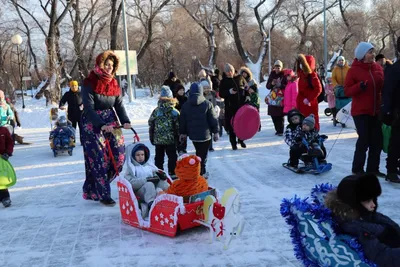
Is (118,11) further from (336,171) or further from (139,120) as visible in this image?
(336,171)

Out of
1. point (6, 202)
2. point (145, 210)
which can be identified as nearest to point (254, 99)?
point (145, 210)

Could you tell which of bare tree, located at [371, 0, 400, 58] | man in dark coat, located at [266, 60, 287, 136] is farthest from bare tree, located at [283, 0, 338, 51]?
man in dark coat, located at [266, 60, 287, 136]

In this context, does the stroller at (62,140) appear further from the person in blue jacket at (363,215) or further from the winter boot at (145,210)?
the person in blue jacket at (363,215)

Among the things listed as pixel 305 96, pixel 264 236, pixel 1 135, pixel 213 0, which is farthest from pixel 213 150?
pixel 213 0

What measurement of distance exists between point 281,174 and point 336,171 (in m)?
0.85

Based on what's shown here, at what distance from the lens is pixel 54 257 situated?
13.7 feet

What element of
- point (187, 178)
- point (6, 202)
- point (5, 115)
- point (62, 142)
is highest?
point (5, 115)

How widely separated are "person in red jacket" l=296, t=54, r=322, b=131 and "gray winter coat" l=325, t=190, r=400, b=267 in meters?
5.77

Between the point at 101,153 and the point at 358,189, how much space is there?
12.1ft

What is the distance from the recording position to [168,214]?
436cm

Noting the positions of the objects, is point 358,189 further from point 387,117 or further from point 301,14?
point 301,14

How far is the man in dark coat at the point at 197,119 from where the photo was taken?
668cm

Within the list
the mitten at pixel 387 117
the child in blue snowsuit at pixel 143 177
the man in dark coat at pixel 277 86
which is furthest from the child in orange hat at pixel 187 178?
the man in dark coat at pixel 277 86

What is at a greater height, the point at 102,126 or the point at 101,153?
the point at 102,126
